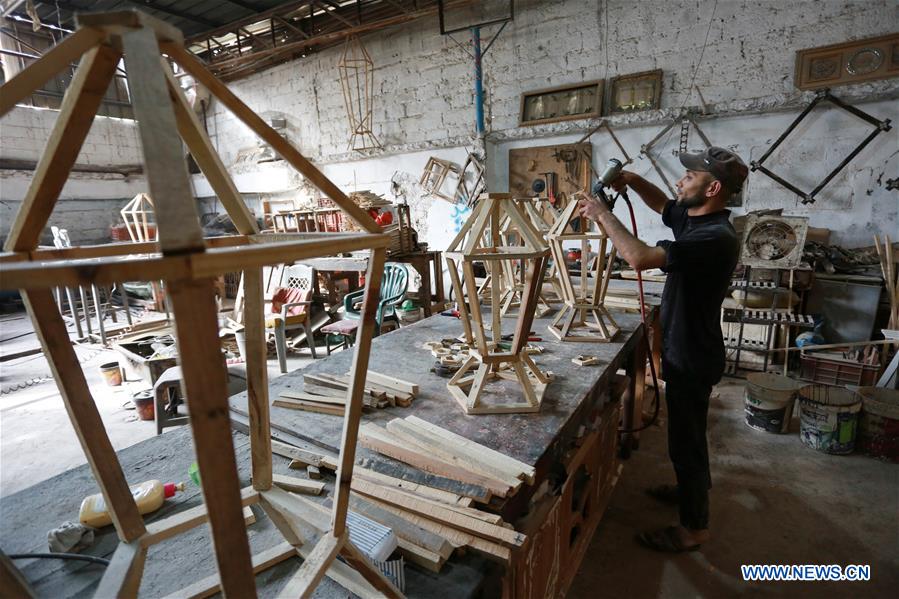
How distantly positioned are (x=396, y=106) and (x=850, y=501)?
29.2ft

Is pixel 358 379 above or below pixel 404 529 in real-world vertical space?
above

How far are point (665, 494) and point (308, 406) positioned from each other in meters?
2.71

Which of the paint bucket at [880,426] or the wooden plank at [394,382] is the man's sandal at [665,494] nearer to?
the paint bucket at [880,426]

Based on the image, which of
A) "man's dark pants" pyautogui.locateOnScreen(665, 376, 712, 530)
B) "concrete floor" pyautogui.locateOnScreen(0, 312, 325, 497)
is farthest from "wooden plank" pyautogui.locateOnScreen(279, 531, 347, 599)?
"concrete floor" pyautogui.locateOnScreen(0, 312, 325, 497)

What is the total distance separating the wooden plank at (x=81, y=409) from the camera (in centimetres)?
105

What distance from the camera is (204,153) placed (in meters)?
1.09

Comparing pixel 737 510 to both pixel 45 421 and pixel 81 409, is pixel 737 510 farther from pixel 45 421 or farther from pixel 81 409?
pixel 45 421

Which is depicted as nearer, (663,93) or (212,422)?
(212,422)

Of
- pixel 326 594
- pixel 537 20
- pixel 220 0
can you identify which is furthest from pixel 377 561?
pixel 220 0

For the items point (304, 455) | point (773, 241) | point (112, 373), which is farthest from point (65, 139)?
point (112, 373)

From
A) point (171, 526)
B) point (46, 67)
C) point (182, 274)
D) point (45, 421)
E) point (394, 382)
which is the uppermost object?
point (46, 67)

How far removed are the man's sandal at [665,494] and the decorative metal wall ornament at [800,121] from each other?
4.62m

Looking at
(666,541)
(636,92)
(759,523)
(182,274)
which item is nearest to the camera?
(182,274)

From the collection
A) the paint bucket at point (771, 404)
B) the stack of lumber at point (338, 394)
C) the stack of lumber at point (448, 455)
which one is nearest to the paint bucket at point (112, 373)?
the stack of lumber at point (338, 394)
